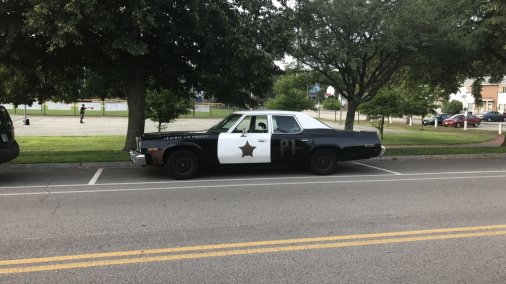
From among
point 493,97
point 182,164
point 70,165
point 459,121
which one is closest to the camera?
point 182,164

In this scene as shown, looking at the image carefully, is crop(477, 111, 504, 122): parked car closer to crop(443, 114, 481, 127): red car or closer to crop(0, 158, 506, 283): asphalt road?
crop(443, 114, 481, 127): red car

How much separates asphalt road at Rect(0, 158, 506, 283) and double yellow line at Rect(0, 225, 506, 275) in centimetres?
1

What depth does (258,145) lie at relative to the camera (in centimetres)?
1048

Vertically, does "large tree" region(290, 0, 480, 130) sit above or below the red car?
above

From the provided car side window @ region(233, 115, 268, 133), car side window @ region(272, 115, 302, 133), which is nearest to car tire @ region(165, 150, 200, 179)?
car side window @ region(233, 115, 268, 133)

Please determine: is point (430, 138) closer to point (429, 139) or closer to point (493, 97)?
point (429, 139)

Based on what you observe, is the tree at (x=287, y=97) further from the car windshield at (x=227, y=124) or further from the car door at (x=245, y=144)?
the car door at (x=245, y=144)

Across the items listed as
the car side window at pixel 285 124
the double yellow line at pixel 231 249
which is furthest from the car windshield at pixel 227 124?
the double yellow line at pixel 231 249

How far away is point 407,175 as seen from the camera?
10.8 metres

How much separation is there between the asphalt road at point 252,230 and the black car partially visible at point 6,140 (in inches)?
21.3

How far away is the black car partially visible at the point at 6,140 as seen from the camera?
9.53 meters

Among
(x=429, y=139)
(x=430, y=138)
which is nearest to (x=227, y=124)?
(x=429, y=139)

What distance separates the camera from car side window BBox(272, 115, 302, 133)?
10828 mm

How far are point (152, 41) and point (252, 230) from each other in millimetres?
8806
